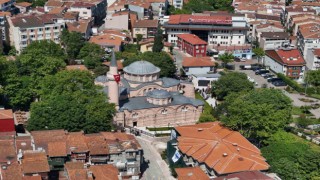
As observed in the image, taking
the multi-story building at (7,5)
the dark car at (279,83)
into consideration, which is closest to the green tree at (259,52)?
the dark car at (279,83)

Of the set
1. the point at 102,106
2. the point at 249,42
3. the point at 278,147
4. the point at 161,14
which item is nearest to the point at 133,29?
the point at 161,14

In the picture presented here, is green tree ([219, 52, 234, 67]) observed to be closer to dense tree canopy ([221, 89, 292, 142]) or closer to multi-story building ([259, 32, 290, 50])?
multi-story building ([259, 32, 290, 50])

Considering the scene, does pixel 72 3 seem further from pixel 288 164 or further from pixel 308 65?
pixel 288 164

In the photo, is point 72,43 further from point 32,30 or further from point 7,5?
point 7,5

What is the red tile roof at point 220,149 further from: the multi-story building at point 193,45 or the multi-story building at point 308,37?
the multi-story building at point 308,37

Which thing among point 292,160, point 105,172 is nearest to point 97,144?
Answer: point 105,172
